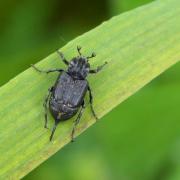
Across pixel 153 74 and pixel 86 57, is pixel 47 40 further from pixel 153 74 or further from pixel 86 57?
pixel 153 74

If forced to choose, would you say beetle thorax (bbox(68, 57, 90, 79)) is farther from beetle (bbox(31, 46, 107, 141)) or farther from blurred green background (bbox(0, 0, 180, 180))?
blurred green background (bbox(0, 0, 180, 180))

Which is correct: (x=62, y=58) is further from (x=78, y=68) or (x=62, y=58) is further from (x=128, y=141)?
(x=128, y=141)

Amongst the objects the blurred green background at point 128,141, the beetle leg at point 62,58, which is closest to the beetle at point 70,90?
the beetle leg at point 62,58

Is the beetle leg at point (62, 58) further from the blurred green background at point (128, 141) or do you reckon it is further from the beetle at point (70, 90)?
the blurred green background at point (128, 141)

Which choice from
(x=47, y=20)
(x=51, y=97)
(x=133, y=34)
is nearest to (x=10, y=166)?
(x=51, y=97)

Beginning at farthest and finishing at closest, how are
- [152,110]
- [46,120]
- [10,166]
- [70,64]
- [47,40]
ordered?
[47,40], [152,110], [70,64], [46,120], [10,166]

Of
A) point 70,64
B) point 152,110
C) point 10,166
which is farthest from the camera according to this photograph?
point 152,110

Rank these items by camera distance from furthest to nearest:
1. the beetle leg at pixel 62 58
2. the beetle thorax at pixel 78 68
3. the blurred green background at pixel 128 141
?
the blurred green background at pixel 128 141 < the beetle thorax at pixel 78 68 < the beetle leg at pixel 62 58

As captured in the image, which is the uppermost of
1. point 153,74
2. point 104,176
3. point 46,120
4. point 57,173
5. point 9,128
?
point 9,128
